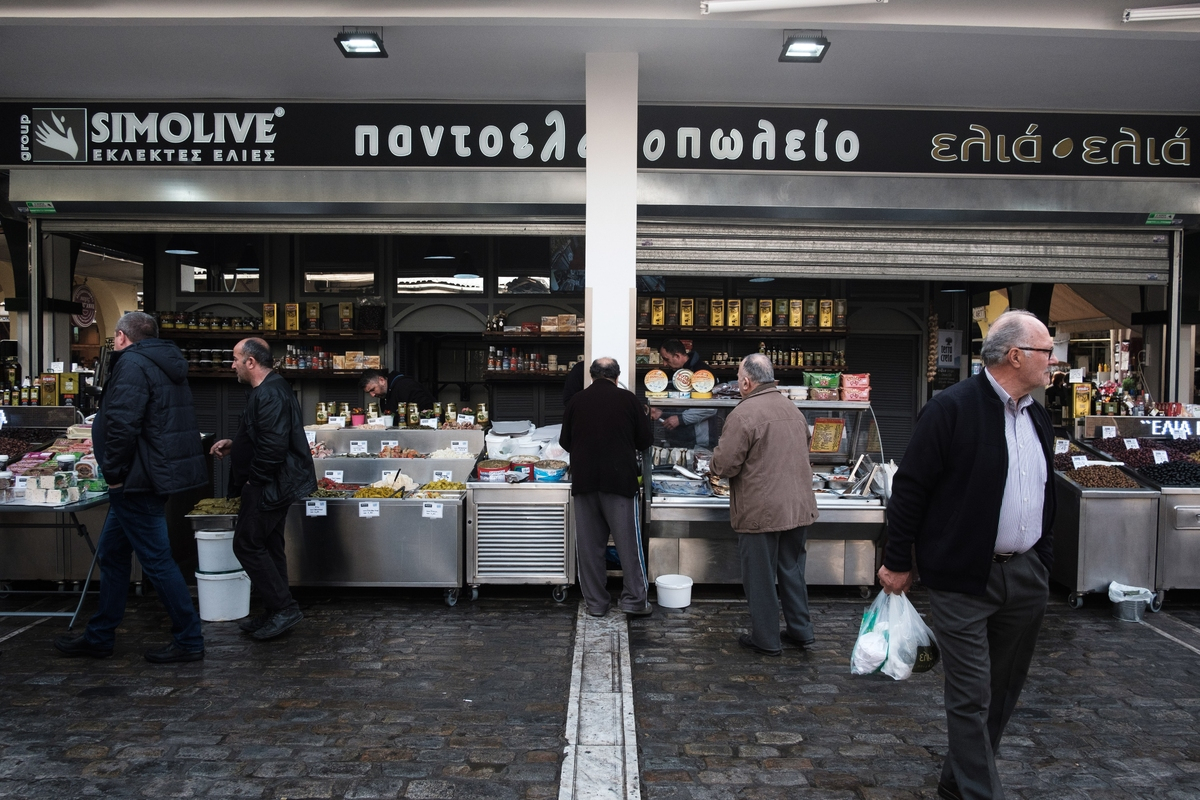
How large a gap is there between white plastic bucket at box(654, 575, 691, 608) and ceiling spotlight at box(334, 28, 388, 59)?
427cm

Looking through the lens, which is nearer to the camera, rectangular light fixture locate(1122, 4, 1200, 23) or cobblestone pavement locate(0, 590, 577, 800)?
cobblestone pavement locate(0, 590, 577, 800)

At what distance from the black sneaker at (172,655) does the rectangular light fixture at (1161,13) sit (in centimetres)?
705

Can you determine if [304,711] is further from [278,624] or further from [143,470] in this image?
[143,470]

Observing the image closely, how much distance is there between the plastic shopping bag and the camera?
11.1 ft

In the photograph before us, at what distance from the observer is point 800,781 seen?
3436 mm

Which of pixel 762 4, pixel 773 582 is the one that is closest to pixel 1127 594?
pixel 773 582

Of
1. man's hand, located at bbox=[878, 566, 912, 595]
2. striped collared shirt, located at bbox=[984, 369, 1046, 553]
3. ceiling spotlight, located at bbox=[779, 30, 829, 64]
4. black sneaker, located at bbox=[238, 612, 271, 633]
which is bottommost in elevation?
black sneaker, located at bbox=[238, 612, 271, 633]

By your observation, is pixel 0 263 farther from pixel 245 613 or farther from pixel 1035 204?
pixel 1035 204

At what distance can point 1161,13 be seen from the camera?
16.8 feet

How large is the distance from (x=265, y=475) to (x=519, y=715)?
89.2 inches

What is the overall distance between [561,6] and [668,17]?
71 centimetres

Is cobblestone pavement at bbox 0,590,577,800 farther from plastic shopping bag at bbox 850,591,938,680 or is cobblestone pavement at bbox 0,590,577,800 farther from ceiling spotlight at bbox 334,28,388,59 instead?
ceiling spotlight at bbox 334,28,388,59

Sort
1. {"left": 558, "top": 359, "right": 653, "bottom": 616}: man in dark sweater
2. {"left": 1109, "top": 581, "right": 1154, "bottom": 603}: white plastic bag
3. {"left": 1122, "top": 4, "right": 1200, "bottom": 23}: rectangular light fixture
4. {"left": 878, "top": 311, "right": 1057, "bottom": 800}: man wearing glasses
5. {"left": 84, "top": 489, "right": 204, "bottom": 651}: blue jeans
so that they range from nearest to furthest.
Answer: {"left": 878, "top": 311, "right": 1057, "bottom": 800}: man wearing glasses
{"left": 84, "top": 489, "right": 204, "bottom": 651}: blue jeans
{"left": 1122, "top": 4, "right": 1200, "bottom": 23}: rectangular light fixture
{"left": 558, "top": 359, "right": 653, "bottom": 616}: man in dark sweater
{"left": 1109, "top": 581, "right": 1154, "bottom": 603}: white plastic bag

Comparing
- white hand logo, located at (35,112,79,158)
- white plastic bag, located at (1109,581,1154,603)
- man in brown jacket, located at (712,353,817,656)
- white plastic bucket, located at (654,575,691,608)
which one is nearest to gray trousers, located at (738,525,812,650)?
man in brown jacket, located at (712,353,817,656)
